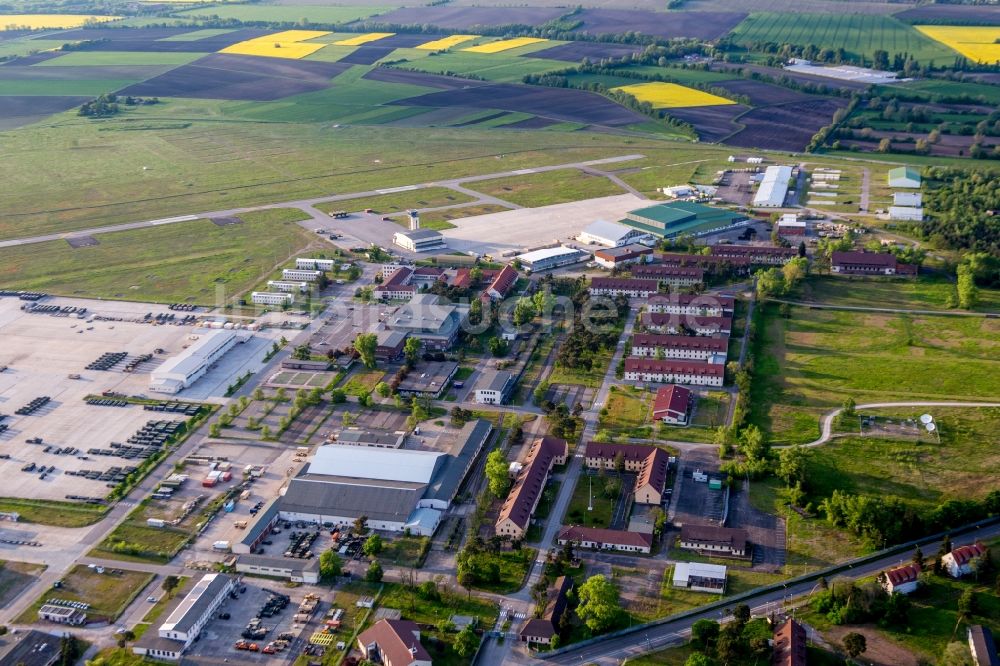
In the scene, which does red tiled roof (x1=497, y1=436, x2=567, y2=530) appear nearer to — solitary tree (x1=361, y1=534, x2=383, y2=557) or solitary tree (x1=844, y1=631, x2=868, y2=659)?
solitary tree (x1=361, y1=534, x2=383, y2=557)

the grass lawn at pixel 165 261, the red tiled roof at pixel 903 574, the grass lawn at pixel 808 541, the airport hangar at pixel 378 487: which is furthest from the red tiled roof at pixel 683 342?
the grass lawn at pixel 165 261

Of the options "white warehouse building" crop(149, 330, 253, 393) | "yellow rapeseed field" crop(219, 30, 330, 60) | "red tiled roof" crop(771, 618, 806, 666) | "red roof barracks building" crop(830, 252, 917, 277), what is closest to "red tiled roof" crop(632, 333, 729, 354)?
"red roof barracks building" crop(830, 252, 917, 277)

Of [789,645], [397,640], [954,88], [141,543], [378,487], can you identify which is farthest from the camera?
[954,88]

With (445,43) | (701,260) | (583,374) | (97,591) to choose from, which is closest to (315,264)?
(583,374)

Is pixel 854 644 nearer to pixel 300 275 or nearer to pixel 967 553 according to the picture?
pixel 967 553

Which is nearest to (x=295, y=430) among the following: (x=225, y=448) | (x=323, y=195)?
(x=225, y=448)

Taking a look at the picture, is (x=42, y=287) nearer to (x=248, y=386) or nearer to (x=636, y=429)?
(x=248, y=386)

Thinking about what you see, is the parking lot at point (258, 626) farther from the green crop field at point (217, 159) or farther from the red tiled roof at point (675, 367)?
the green crop field at point (217, 159)
